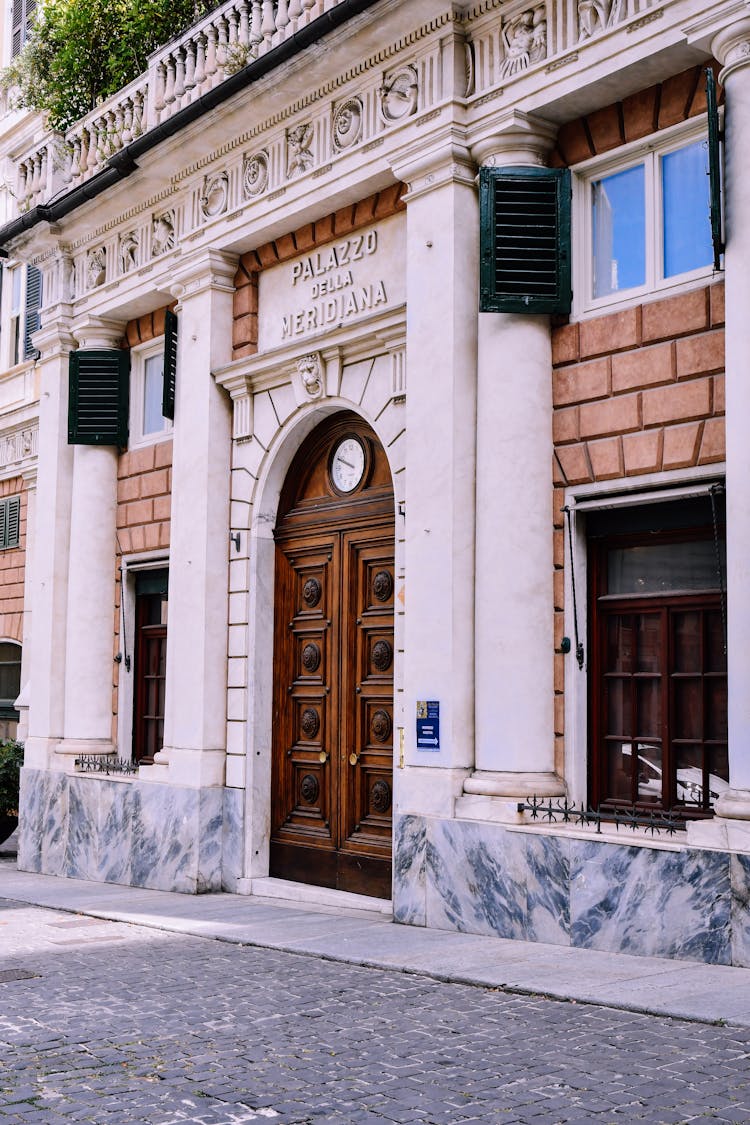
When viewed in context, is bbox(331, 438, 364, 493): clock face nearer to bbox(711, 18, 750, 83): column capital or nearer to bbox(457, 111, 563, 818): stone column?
bbox(457, 111, 563, 818): stone column

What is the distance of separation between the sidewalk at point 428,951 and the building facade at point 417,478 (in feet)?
0.93

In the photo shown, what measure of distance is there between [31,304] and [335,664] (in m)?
9.09

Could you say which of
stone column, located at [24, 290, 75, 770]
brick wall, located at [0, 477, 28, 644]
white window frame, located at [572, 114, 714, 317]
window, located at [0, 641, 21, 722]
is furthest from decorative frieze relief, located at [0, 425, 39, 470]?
white window frame, located at [572, 114, 714, 317]

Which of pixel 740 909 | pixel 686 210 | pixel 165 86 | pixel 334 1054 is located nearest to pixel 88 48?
pixel 165 86

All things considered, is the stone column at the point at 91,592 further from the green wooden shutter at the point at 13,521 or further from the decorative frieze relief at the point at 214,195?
the green wooden shutter at the point at 13,521

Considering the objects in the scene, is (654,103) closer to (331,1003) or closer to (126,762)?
(331,1003)

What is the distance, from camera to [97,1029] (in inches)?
274

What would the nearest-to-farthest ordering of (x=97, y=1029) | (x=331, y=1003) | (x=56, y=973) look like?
(x=97, y=1029) → (x=331, y=1003) → (x=56, y=973)

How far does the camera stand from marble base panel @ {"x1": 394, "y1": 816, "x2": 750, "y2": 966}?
804 centimetres

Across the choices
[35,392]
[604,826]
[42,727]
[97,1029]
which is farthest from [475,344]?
[35,392]

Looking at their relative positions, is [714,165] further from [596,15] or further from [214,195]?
[214,195]

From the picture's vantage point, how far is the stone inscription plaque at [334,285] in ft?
38.2

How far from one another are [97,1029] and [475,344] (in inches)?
235

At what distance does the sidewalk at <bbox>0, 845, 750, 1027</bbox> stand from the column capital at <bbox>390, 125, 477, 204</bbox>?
5.91m
